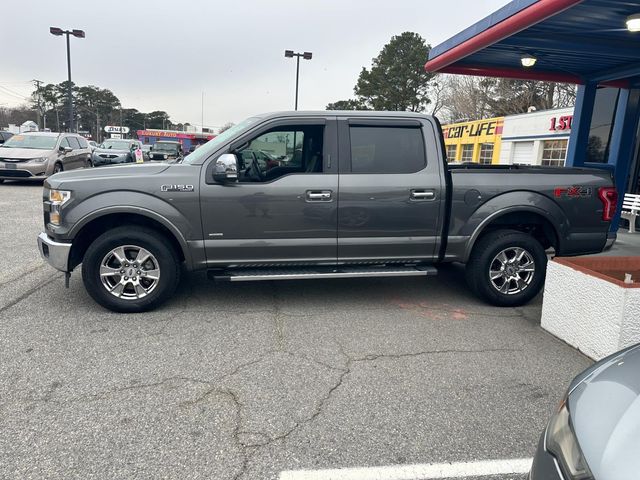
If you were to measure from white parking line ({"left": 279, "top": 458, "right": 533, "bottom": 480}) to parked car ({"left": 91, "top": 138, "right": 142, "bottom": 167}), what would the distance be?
2188cm

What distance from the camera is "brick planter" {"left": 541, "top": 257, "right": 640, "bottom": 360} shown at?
3648 millimetres

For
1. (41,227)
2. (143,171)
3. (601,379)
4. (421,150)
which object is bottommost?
(41,227)

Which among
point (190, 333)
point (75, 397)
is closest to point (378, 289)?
point (190, 333)

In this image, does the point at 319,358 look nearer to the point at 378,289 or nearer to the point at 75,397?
the point at 75,397

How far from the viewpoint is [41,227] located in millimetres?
8742

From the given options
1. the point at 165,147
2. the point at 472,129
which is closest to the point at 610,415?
the point at 165,147

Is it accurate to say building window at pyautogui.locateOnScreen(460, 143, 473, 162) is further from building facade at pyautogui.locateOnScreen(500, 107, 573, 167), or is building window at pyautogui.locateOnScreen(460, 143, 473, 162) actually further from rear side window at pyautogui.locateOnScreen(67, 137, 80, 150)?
rear side window at pyautogui.locateOnScreen(67, 137, 80, 150)

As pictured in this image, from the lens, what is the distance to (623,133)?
862 cm

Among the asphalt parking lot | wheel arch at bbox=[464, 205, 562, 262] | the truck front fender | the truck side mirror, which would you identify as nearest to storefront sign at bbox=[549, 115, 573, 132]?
wheel arch at bbox=[464, 205, 562, 262]

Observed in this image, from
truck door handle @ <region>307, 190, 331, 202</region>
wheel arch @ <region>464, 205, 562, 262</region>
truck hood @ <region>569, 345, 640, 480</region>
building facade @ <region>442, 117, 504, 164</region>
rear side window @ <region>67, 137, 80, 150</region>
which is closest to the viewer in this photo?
truck hood @ <region>569, 345, 640, 480</region>

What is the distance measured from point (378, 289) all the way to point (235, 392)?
2815mm

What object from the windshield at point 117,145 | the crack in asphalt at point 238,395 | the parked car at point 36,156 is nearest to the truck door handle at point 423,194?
the crack in asphalt at point 238,395

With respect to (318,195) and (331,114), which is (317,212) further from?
(331,114)

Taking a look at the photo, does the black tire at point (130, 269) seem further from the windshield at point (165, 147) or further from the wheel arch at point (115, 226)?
the windshield at point (165, 147)
